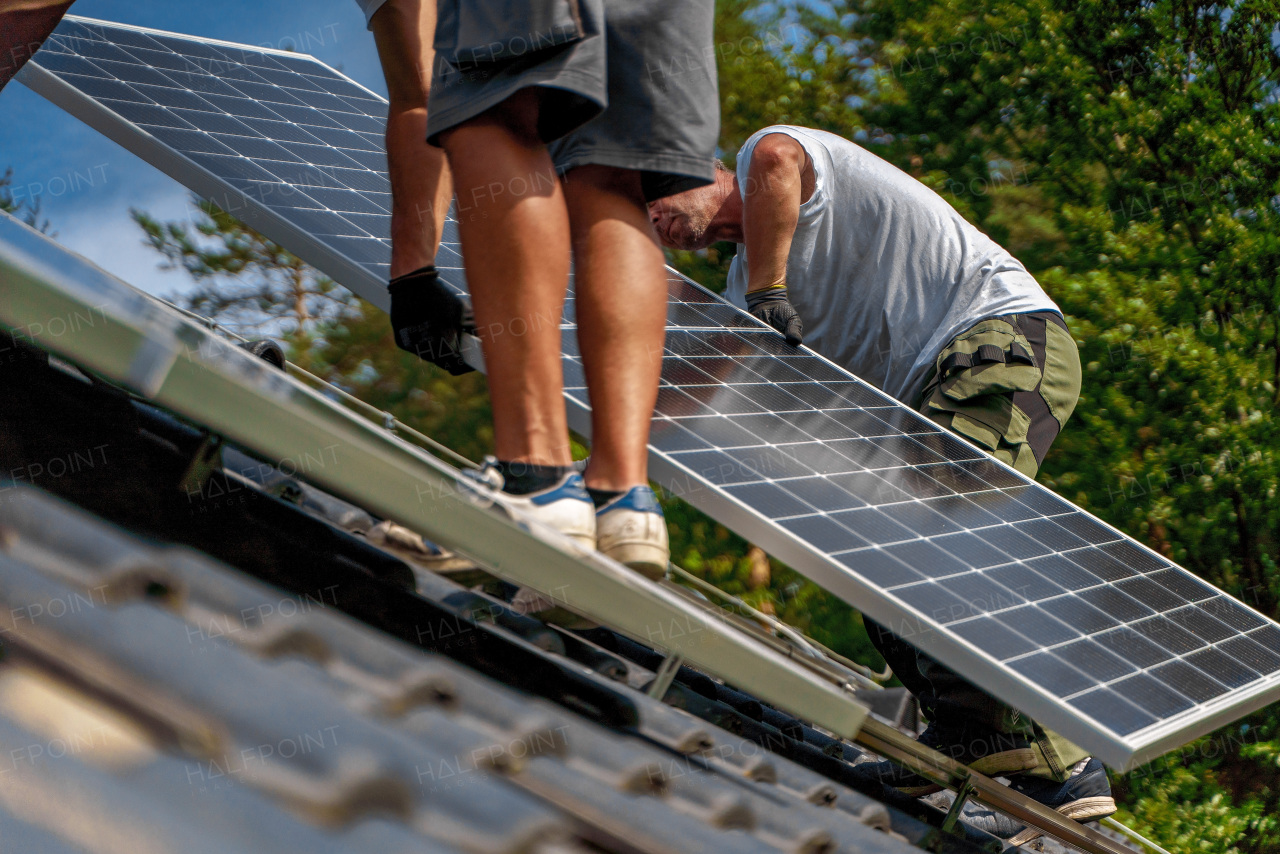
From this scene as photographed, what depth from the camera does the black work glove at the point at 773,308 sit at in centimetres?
396

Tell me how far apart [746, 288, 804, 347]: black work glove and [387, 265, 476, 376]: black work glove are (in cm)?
148

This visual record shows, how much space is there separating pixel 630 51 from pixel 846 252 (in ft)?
7.55

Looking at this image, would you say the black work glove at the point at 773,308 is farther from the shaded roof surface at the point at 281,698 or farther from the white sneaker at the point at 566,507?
the white sneaker at the point at 566,507

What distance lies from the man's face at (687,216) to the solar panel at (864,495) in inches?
21.5

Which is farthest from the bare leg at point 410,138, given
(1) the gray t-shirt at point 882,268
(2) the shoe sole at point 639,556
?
(1) the gray t-shirt at point 882,268

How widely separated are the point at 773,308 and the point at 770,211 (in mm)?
367

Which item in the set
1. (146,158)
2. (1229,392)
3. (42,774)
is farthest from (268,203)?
(1229,392)

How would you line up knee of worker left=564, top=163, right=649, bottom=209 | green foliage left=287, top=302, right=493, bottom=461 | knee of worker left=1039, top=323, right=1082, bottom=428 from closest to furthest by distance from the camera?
knee of worker left=564, top=163, right=649, bottom=209
knee of worker left=1039, top=323, right=1082, bottom=428
green foliage left=287, top=302, right=493, bottom=461

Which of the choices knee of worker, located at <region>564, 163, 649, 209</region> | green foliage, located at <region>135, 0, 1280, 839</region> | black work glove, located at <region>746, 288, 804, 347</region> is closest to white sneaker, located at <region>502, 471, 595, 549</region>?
knee of worker, located at <region>564, 163, 649, 209</region>

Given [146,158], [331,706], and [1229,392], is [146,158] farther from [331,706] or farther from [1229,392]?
[1229,392]

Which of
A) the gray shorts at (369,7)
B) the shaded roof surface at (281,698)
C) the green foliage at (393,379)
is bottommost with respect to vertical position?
the green foliage at (393,379)

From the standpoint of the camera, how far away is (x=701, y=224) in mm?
4648

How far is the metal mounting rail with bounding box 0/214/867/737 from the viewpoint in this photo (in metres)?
1.22

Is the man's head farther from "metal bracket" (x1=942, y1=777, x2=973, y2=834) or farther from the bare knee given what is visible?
"metal bracket" (x1=942, y1=777, x2=973, y2=834)
